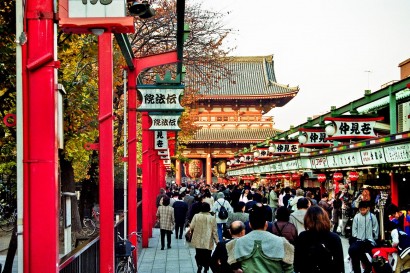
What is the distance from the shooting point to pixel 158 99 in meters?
14.6

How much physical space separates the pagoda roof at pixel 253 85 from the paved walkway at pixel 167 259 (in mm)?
39313

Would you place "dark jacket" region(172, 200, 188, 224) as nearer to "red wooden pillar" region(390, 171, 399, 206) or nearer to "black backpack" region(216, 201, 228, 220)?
"black backpack" region(216, 201, 228, 220)

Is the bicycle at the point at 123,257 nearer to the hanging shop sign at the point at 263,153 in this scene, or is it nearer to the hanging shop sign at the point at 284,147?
the hanging shop sign at the point at 284,147

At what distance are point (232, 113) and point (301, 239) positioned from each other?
2261 inches

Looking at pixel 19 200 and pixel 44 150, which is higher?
pixel 44 150

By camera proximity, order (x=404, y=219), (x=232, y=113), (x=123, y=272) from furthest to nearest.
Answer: (x=232, y=113), (x=404, y=219), (x=123, y=272)

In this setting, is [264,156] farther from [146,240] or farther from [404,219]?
[404,219]

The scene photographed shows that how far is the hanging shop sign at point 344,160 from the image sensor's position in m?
19.0

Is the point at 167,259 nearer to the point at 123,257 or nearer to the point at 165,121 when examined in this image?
the point at 165,121

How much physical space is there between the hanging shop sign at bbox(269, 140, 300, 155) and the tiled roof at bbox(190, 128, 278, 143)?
27.8 metres

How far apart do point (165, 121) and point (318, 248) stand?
31.0 feet

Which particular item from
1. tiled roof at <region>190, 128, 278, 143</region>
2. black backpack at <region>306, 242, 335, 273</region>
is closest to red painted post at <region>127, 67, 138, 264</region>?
black backpack at <region>306, 242, 335, 273</region>

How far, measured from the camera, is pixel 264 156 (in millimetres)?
39969

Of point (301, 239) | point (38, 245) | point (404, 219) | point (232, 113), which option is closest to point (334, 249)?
point (301, 239)
